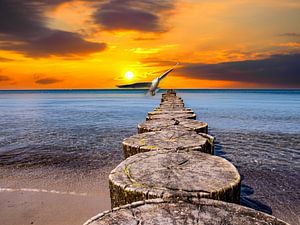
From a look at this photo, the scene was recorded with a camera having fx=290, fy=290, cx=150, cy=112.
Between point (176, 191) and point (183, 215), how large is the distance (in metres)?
0.40

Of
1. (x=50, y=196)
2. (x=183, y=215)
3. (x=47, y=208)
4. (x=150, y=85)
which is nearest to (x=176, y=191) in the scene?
(x=183, y=215)

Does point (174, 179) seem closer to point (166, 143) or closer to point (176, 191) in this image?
point (176, 191)

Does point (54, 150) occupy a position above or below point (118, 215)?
below

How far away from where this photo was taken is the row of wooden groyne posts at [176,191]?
6.85 feet

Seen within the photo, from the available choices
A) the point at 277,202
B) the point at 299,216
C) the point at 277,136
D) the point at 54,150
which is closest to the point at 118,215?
the point at 299,216

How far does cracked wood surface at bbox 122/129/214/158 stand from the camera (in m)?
4.11

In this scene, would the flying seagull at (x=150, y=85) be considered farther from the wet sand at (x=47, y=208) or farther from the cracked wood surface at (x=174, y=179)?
the wet sand at (x=47, y=208)

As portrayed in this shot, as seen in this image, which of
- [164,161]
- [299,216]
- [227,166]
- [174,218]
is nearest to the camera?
[174,218]

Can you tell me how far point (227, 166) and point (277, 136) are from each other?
1243 centimetres

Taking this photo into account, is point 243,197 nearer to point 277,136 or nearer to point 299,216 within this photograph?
point 299,216

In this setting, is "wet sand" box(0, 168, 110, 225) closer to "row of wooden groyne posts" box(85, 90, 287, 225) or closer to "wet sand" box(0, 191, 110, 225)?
"wet sand" box(0, 191, 110, 225)

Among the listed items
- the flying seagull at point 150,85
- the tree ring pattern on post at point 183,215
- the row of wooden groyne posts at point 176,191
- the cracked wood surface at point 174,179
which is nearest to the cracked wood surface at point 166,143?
the row of wooden groyne posts at point 176,191

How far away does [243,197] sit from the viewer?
641 cm

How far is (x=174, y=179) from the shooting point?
2803mm
